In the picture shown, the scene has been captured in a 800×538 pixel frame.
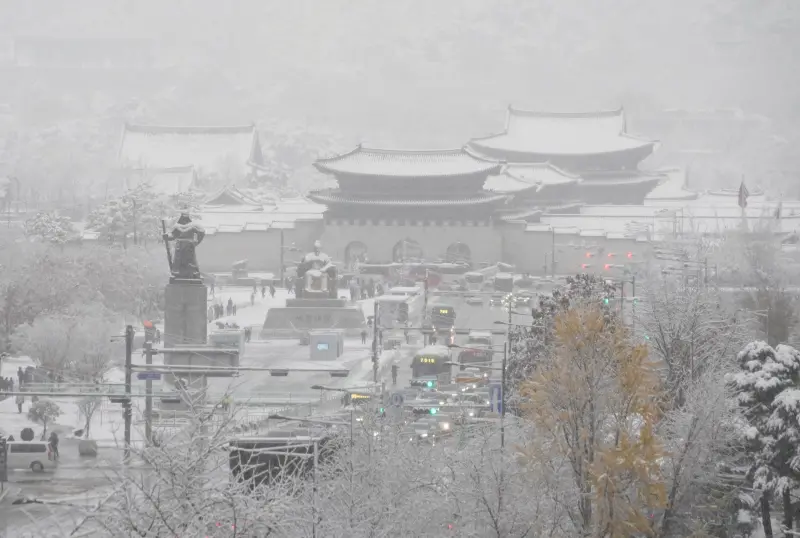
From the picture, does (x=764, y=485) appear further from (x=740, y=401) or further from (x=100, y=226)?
(x=100, y=226)

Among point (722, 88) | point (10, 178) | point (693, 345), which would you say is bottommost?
point (693, 345)

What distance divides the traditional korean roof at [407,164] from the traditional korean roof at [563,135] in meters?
13.3

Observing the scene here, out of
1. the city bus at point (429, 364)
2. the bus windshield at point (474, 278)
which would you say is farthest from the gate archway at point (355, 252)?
the city bus at point (429, 364)

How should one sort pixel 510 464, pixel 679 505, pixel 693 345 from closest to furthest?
pixel 510 464
pixel 679 505
pixel 693 345

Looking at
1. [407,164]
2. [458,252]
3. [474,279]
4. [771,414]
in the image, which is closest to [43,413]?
[771,414]

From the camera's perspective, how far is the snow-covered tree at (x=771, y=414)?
59.1ft

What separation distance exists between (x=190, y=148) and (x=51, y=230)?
32.5 metres

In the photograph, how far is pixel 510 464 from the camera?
15945mm

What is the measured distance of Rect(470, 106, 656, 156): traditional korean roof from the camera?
71.8m

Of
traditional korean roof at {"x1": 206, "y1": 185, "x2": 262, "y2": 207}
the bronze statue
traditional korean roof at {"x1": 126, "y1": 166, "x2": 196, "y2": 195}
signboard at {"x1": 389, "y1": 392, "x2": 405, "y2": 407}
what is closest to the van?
signboard at {"x1": 389, "y1": 392, "x2": 405, "y2": 407}

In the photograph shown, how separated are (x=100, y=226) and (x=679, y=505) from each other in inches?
1488

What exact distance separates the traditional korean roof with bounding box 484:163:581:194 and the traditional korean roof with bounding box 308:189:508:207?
195cm

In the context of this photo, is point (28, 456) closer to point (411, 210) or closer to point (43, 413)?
point (43, 413)

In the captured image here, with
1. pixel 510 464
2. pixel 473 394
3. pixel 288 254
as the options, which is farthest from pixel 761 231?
pixel 510 464
